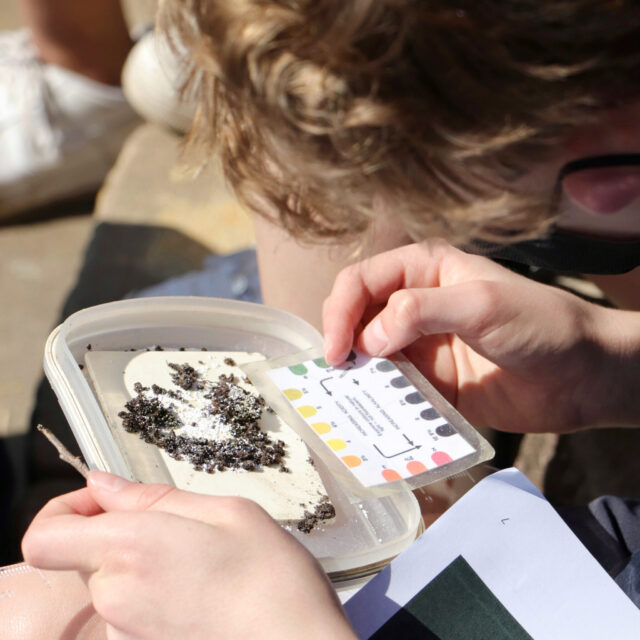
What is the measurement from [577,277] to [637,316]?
1.41 feet

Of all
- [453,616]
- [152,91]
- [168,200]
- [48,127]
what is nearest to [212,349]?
[453,616]

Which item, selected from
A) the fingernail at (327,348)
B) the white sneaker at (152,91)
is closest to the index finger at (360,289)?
the fingernail at (327,348)

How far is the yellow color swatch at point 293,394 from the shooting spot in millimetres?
895

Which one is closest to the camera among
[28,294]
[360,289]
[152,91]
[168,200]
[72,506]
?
[72,506]

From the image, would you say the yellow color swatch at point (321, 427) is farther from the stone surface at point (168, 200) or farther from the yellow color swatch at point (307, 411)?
the stone surface at point (168, 200)

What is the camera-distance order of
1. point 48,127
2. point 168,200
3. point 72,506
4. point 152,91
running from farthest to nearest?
1. point 48,127
2. point 152,91
3. point 168,200
4. point 72,506

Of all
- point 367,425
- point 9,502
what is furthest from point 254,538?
point 9,502

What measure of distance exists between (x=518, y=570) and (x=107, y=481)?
40cm

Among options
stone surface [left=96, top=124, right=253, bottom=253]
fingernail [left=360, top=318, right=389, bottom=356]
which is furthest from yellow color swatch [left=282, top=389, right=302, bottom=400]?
stone surface [left=96, top=124, right=253, bottom=253]

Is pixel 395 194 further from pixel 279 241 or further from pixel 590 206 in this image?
pixel 279 241

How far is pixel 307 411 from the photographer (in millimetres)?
881

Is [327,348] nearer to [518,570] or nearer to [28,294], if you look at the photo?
[518,570]

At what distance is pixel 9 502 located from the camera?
1.46 metres

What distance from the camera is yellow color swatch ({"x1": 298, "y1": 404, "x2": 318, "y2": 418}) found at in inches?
34.6
